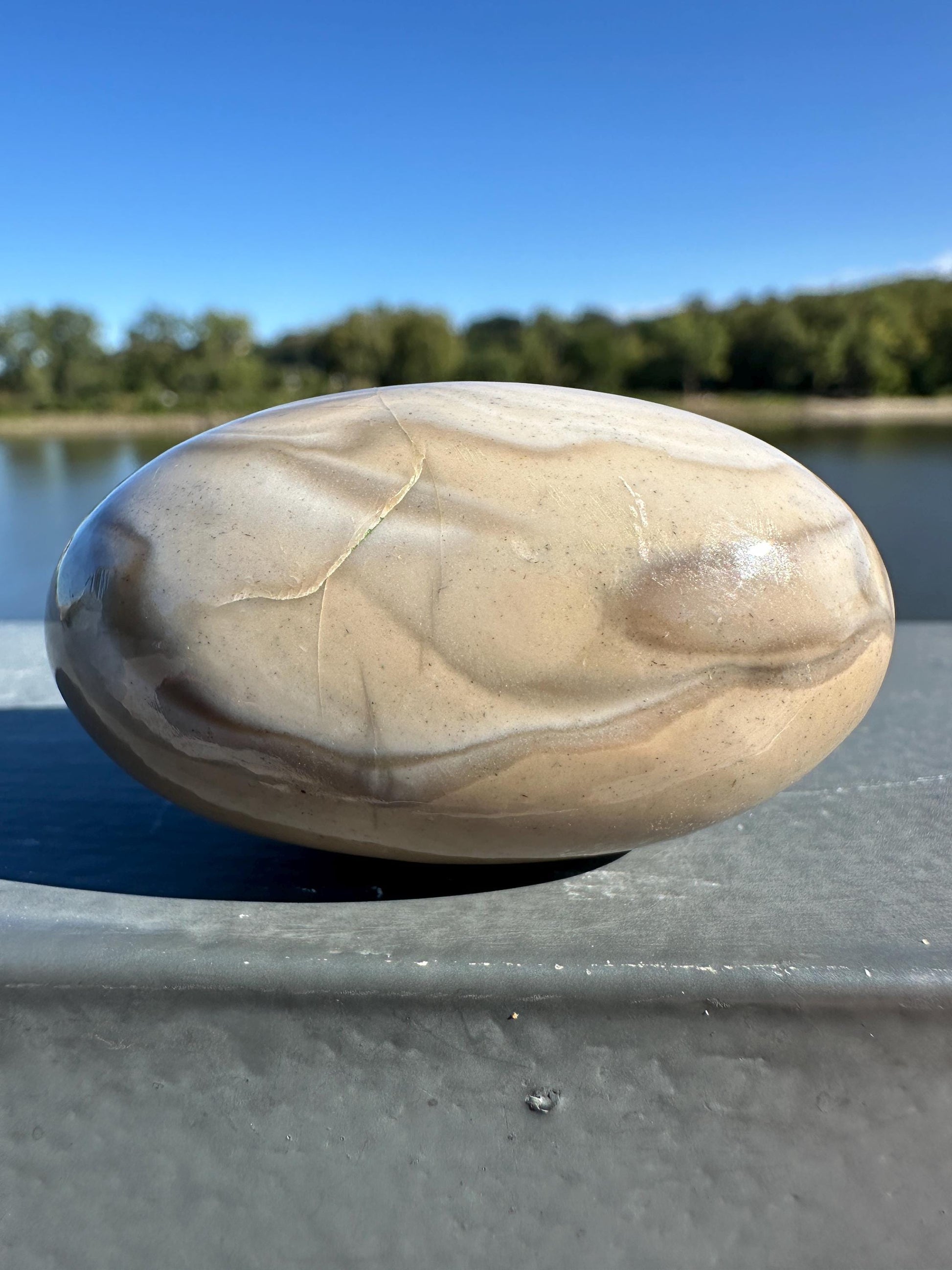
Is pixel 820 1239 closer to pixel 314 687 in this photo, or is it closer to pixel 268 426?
pixel 314 687

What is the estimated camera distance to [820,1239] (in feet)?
3.94

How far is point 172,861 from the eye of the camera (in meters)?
1.75

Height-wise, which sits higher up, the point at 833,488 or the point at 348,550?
the point at 348,550

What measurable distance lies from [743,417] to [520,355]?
662 inches

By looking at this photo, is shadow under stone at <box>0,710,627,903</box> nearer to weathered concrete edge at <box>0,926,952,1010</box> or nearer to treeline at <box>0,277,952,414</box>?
weathered concrete edge at <box>0,926,952,1010</box>

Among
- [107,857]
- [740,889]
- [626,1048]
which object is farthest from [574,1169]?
[107,857]

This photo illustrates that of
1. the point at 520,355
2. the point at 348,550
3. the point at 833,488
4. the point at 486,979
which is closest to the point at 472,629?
the point at 348,550

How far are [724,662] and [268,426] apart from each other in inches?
34.4

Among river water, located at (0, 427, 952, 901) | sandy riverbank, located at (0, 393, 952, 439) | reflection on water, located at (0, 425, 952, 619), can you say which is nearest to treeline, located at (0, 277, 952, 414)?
sandy riverbank, located at (0, 393, 952, 439)

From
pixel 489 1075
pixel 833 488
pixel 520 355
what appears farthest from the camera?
pixel 520 355

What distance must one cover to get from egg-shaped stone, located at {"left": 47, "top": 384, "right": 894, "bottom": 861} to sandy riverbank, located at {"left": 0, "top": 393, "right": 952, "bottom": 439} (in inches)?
1101

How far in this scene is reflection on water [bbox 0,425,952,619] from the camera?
29.7 feet

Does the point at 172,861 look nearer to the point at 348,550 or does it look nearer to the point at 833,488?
the point at 348,550

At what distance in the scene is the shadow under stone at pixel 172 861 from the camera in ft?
5.46
